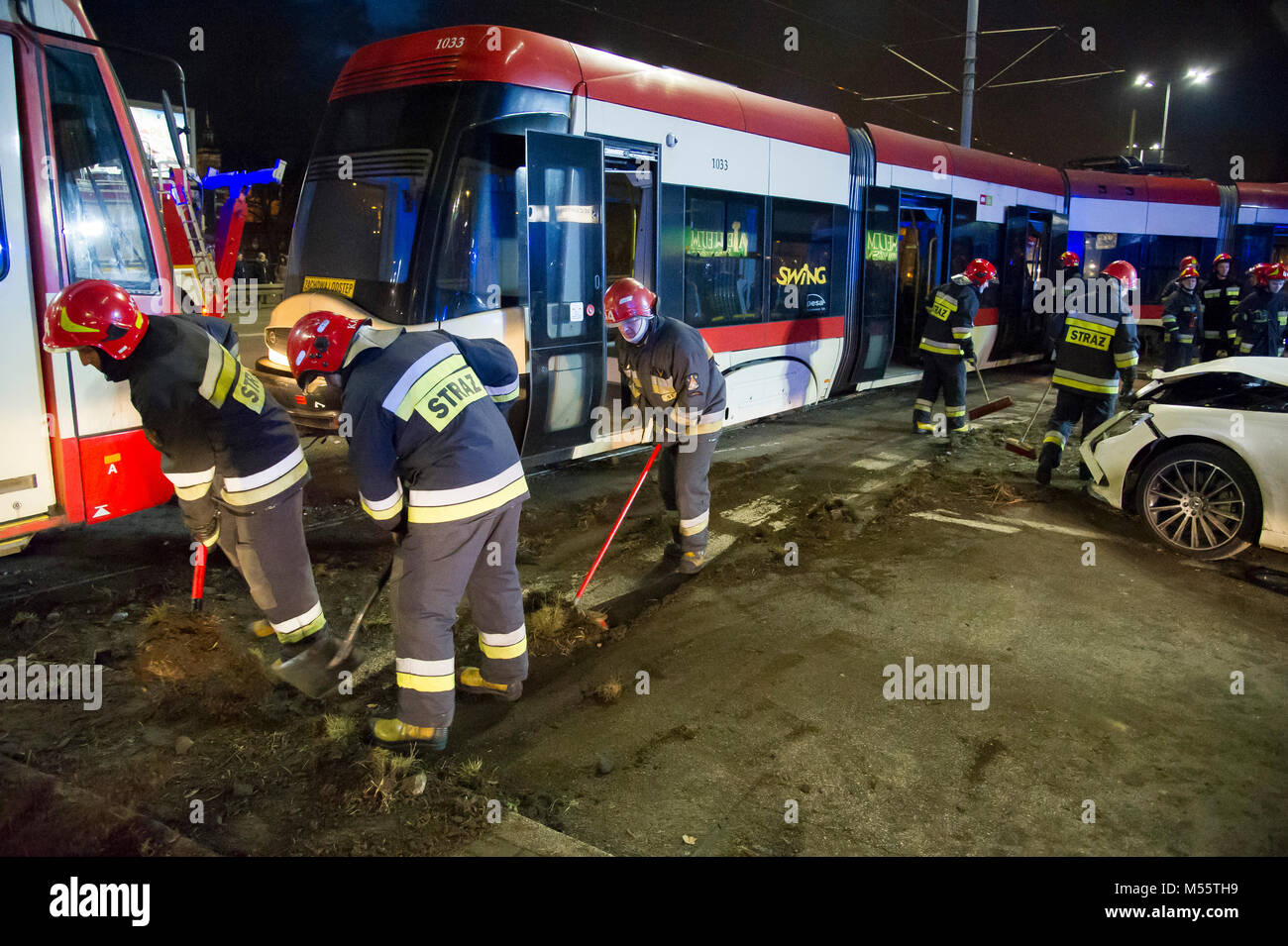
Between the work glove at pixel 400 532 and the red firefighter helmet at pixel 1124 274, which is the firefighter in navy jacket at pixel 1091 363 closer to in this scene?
the red firefighter helmet at pixel 1124 274

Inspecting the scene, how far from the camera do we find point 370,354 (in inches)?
137

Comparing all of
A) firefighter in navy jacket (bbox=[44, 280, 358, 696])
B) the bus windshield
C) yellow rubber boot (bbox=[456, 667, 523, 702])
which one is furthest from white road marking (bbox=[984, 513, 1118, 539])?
firefighter in navy jacket (bbox=[44, 280, 358, 696])

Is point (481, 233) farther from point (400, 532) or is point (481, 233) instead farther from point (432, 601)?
point (432, 601)

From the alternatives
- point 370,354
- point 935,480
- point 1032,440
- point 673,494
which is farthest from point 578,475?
point 1032,440

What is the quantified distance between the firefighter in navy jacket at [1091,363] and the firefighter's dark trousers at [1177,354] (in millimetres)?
4086

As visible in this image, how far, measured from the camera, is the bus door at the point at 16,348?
177 inches

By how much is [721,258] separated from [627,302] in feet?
11.8

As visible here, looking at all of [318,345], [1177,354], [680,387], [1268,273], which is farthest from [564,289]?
[1268,273]

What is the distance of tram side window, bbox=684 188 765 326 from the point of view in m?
8.23

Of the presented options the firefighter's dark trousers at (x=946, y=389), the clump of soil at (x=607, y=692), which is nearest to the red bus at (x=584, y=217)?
the firefighter's dark trousers at (x=946, y=389)

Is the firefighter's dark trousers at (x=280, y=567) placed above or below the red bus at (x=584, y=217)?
below

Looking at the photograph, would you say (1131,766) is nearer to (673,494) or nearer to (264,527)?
(673,494)

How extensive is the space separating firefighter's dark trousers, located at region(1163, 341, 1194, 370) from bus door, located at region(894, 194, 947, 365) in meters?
3.08

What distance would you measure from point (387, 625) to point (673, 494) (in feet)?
7.66
